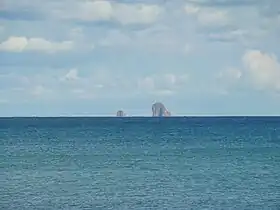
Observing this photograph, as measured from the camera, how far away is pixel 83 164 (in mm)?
69000

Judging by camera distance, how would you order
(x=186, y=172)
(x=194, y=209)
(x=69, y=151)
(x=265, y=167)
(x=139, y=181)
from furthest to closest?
(x=69, y=151) < (x=265, y=167) < (x=186, y=172) < (x=139, y=181) < (x=194, y=209)

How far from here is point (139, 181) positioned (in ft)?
177

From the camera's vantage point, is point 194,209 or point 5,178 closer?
point 194,209

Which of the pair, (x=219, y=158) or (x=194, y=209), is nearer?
(x=194, y=209)

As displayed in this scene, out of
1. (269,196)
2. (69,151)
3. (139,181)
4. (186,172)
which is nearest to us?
(269,196)

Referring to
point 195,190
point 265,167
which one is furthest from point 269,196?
point 265,167

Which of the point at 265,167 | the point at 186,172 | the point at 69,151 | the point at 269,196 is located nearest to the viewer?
the point at 269,196

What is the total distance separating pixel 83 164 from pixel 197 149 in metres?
23.9

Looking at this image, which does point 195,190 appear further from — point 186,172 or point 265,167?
point 265,167

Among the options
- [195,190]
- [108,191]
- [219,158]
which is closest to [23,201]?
[108,191]

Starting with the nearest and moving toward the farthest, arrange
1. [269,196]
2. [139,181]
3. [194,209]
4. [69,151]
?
[194,209]
[269,196]
[139,181]
[69,151]

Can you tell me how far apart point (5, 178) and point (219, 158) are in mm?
25461

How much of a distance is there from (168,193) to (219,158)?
94.7ft

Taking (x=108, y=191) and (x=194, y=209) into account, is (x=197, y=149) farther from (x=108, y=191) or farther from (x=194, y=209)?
(x=194, y=209)
